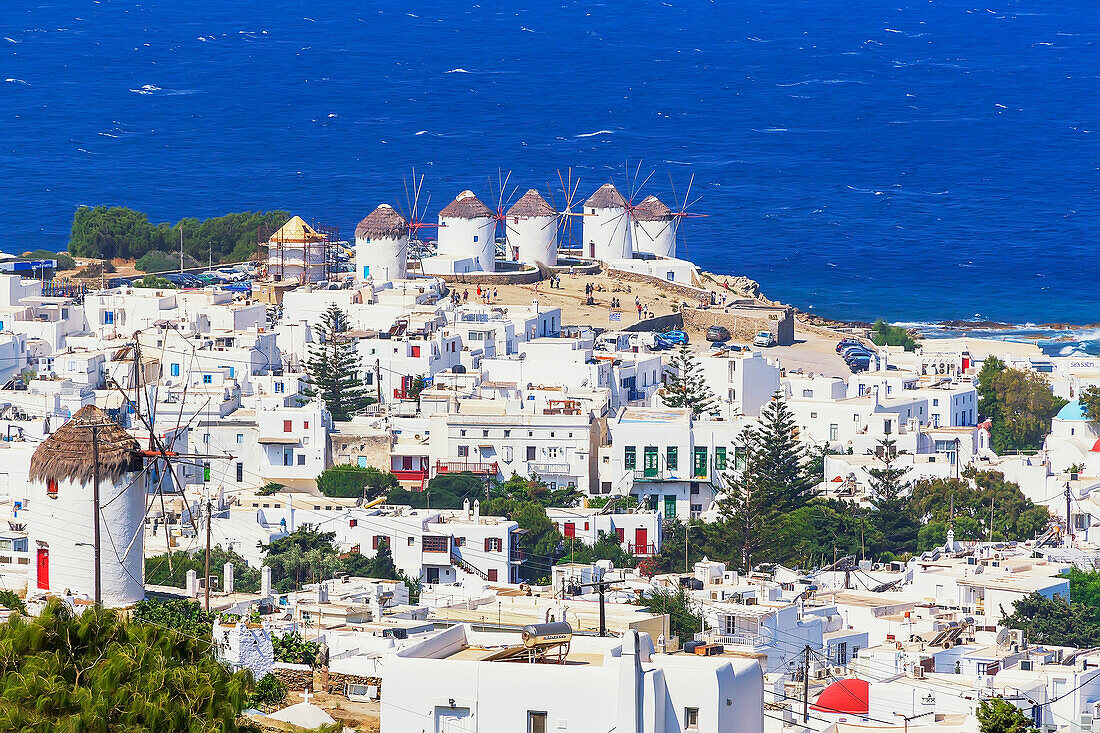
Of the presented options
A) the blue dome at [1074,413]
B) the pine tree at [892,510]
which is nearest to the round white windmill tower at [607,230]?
the blue dome at [1074,413]

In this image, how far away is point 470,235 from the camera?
76.9 m

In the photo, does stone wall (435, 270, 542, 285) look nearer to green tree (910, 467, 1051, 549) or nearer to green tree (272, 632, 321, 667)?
green tree (910, 467, 1051, 549)

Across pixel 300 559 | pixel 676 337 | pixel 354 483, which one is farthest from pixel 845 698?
pixel 676 337

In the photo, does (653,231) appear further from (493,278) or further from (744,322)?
(744,322)

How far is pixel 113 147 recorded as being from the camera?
14812 cm

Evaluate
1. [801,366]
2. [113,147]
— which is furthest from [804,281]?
[113,147]

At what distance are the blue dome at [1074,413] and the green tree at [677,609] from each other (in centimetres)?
2439

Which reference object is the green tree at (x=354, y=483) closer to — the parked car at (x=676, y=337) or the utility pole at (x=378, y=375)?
the utility pole at (x=378, y=375)

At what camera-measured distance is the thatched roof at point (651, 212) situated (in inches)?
3292

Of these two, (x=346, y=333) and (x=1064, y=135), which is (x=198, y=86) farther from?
(x=346, y=333)

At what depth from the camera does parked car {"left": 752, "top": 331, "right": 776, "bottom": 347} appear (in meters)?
69.4

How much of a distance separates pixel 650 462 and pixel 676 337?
2049cm

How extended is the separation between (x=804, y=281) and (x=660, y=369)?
50.9 metres

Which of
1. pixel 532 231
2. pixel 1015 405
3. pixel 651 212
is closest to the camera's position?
pixel 1015 405
